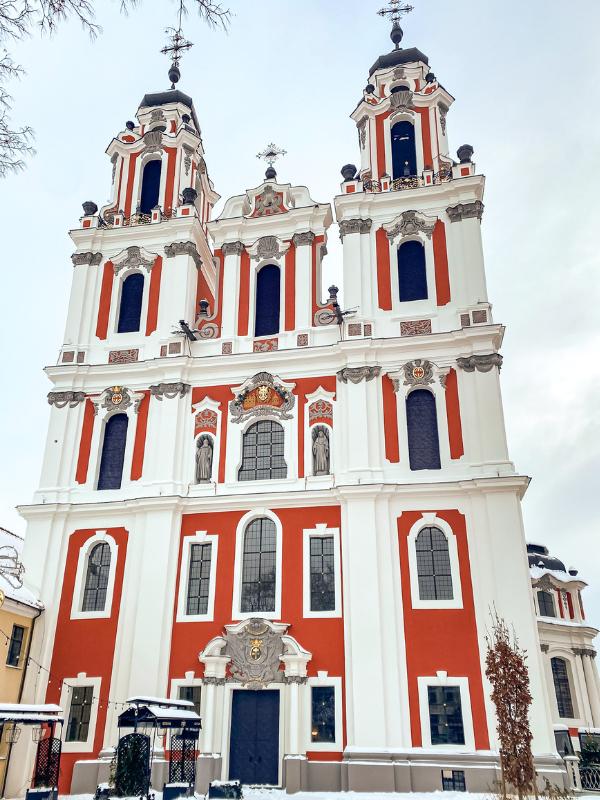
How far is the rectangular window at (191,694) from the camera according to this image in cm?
2189

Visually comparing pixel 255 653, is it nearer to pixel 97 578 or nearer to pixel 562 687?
pixel 97 578

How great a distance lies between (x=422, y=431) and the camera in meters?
24.3

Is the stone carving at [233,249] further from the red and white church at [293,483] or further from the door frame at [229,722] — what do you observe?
the door frame at [229,722]

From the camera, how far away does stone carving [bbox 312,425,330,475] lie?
2436 centimetres

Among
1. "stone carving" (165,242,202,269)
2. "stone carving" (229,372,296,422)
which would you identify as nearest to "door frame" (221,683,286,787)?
"stone carving" (229,372,296,422)

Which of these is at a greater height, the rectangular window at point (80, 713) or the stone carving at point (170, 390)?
the stone carving at point (170, 390)

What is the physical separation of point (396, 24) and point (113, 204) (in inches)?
590

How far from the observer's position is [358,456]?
2381 centimetres

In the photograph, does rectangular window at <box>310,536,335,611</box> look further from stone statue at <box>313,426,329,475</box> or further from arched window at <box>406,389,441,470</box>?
arched window at <box>406,389,441,470</box>

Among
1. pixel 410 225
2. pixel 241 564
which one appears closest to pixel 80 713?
pixel 241 564

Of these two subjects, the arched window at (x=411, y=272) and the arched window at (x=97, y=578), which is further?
the arched window at (x=411, y=272)

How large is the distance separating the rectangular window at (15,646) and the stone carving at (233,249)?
14.6 meters

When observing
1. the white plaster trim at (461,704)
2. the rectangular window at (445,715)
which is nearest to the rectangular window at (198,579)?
the white plaster trim at (461,704)

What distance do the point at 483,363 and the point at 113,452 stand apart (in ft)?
42.1
